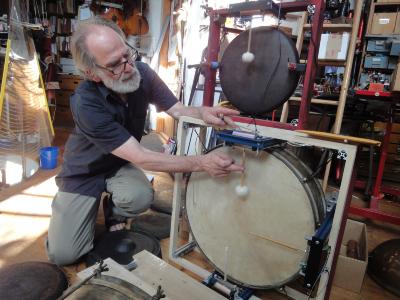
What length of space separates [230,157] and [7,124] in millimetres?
1909

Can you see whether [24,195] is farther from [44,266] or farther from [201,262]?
[201,262]

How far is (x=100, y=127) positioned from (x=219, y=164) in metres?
0.52

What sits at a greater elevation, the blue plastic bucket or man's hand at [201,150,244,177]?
man's hand at [201,150,244,177]

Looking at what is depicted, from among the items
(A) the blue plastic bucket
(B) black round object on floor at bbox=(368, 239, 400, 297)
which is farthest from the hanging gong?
(A) the blue plastic bucket

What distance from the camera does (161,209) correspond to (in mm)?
1985

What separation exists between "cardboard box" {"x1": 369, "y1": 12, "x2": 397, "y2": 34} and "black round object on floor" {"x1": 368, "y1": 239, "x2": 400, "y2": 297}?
88.9 inches

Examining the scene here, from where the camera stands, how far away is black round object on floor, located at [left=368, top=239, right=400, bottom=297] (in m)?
1.36

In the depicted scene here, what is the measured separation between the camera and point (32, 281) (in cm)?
117

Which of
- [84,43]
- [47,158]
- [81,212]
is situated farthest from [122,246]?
[47,158]

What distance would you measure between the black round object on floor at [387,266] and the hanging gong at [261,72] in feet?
3.16

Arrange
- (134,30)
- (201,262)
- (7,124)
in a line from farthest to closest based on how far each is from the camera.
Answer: (134,30) → (7,124) → (201,262)

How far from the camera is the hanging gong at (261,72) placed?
108cm

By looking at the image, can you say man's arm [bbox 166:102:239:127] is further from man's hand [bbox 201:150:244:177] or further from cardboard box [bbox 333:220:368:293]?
cardboard box [bbox 333:220:368:293]

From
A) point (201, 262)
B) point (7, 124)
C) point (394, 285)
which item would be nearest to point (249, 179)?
point (201, 262)
